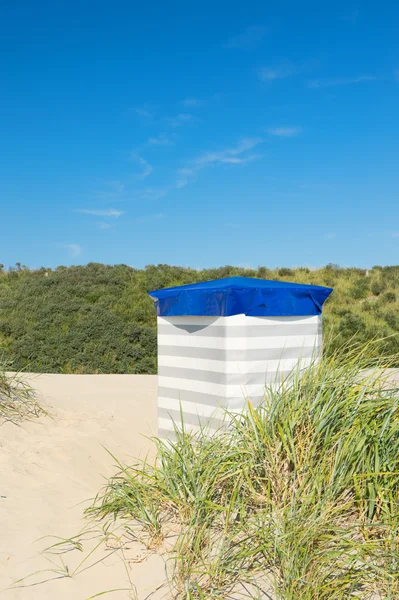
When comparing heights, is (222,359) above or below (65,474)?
above

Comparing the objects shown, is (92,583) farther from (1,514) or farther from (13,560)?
(1,514)

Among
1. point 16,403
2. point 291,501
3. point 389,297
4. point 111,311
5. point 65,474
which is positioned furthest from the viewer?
point 389,297

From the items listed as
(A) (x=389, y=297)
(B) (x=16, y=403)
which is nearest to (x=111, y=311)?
(A) (x=389, y=297)

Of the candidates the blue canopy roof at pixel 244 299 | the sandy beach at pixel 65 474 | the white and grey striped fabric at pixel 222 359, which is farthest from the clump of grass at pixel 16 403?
the blue canopy roof at pixel 244 299

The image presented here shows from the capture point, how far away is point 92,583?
324cm

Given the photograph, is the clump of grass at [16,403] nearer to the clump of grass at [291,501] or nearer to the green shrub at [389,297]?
the clump of grass at [291,501]

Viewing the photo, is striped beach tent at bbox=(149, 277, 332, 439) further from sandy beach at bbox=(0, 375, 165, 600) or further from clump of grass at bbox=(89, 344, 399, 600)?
sandy beach at bbox=(0, 375, 165, 600)

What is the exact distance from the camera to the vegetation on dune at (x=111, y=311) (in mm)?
15320

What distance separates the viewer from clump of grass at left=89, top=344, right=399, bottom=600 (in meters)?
2.99

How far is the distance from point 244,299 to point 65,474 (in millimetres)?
2343

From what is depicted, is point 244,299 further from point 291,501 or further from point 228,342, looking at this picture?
point 291,501

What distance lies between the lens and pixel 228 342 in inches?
184

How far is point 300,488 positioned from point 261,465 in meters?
0.29

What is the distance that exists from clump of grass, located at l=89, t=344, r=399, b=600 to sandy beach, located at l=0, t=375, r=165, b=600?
0.31m
